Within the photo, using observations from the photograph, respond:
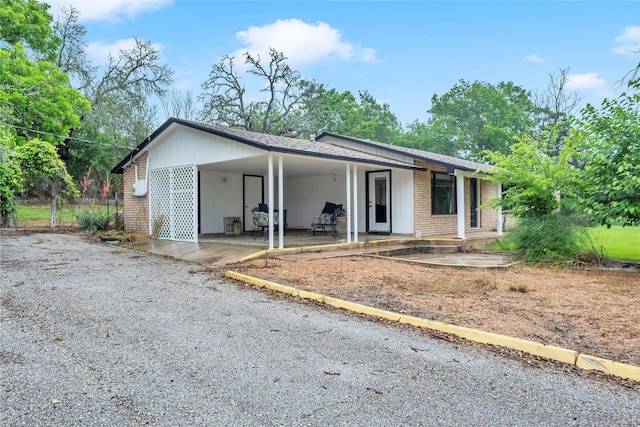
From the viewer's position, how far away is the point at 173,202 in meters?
11.9

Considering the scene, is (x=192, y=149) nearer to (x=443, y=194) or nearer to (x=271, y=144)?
(x=271, y=144)

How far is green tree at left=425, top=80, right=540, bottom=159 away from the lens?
38.4m

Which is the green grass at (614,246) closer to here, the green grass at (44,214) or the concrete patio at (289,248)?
the concrete patio at (289,248)

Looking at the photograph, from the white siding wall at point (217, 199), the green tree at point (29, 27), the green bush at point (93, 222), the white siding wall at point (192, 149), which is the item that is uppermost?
the green tree at point (29, 27)

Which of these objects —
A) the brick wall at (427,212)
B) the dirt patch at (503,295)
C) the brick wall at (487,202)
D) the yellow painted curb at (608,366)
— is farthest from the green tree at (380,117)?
the yellow painted curb at (608,366)

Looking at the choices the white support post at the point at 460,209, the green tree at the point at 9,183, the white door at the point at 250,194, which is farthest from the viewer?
the white door at the point at 250,194

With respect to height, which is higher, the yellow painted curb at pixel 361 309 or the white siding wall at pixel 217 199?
the white siding wall at pixel 217 199

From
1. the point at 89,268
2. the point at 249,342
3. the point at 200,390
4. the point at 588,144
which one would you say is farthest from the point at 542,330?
the point at 89,268

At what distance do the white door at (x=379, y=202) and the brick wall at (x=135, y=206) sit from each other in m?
7.14

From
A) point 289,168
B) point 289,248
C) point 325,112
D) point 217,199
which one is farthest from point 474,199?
point 325,112

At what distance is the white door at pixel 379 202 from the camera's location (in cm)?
1303

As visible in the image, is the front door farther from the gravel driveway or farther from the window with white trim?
the gravel driveway

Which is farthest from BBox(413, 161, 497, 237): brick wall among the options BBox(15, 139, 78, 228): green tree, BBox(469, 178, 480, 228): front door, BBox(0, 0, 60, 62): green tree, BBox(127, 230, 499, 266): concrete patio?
BBox(0, 0, 60, 62): green tree

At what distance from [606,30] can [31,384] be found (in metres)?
19.9
